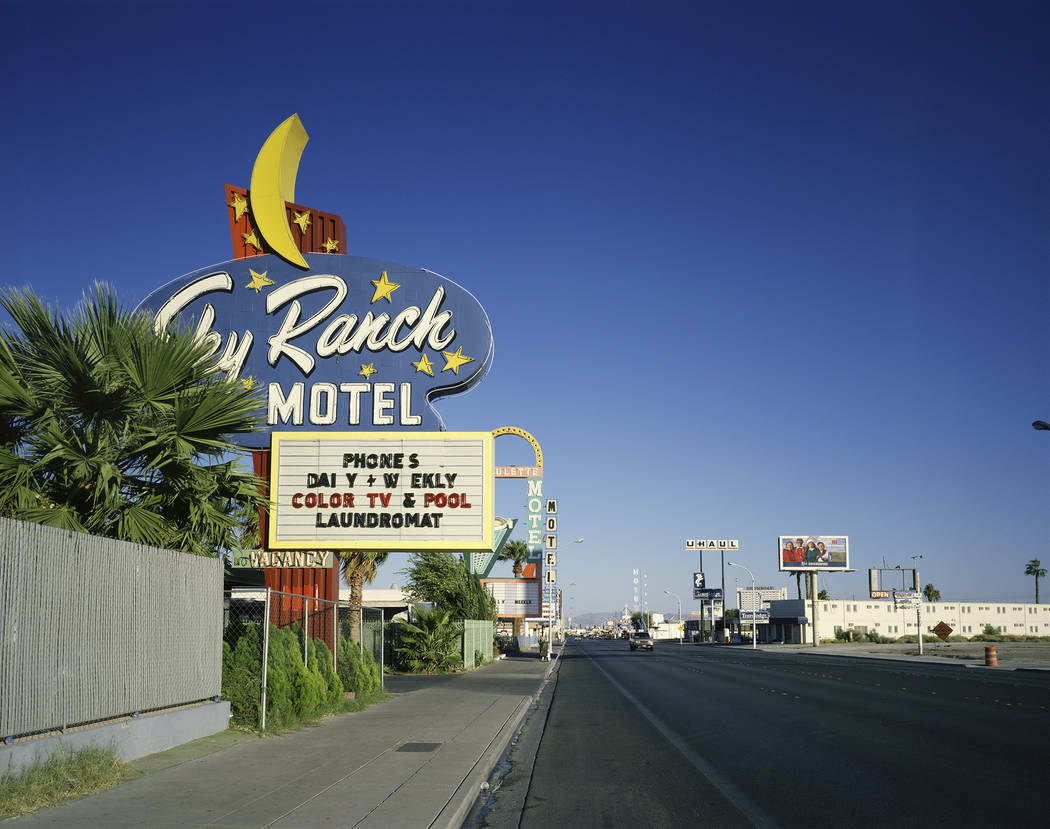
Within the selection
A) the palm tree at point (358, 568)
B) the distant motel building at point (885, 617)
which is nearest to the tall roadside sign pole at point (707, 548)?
the distant motel building at point (885, 617)

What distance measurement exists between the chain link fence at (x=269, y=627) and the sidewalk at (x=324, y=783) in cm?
118

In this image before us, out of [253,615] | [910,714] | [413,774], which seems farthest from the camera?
[253,615]

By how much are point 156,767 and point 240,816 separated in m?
3.37

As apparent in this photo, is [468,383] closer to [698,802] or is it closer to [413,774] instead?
[413,774]

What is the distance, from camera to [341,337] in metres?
20.9

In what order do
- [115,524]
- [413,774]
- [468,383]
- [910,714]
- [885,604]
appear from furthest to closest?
1. [885,604]
2. [468,383]
3. [910,714]
4. [115,524]
5. [413,774]

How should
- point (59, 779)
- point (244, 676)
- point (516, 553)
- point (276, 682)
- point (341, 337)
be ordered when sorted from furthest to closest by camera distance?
point (516, 553), point (341, 337), point (244, 676), point (276, 682), point (59, 779)

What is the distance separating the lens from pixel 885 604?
105 metres

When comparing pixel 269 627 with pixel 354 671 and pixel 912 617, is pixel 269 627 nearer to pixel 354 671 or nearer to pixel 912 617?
pixel 354 671

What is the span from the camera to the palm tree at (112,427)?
42.4 ft

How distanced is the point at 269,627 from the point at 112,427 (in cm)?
439

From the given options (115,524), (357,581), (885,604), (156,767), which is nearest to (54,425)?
(115,524)

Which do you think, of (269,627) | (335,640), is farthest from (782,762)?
(335,640)

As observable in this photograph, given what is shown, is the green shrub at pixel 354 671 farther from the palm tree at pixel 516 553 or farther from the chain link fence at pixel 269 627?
the palm tree at pixel 516 553
